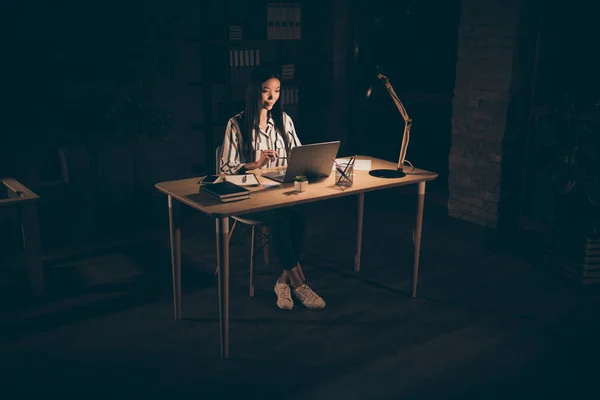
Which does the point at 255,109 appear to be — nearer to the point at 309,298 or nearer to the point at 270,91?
the point at 270,91

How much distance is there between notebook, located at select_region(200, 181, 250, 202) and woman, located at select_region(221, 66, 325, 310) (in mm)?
437

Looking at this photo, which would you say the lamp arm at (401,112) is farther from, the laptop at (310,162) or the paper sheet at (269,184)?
the paper sheet at (269,184)

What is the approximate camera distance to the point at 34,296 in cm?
374

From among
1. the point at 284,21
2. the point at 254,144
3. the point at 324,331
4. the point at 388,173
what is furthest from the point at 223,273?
the point at 284,21

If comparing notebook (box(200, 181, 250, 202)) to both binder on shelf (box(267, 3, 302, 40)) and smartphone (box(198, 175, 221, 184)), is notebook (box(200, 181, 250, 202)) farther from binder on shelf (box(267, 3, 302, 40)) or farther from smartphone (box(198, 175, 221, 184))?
binder on shelf (box(267, 3, 302, 40))

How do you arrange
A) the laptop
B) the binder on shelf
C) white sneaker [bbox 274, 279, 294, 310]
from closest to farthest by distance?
1. the laptop
2. white sneaker [bbox 274, 279, 294, 310]
3. the binder on shelf

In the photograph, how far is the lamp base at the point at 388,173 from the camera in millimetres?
3527

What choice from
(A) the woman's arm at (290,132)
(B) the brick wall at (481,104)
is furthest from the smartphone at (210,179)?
(B) the brick wall at (481,104)

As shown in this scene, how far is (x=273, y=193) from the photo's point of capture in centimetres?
312

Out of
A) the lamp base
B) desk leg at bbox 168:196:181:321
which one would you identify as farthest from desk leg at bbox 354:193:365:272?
desk leg at bbox 168:196:181:321

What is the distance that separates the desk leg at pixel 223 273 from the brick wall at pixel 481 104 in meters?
2.76

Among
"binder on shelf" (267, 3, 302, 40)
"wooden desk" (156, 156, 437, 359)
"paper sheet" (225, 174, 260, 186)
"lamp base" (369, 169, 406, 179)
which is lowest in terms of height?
"wooden desk" (156, 156, 437, 359)

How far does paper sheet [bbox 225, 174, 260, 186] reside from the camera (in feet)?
10.7

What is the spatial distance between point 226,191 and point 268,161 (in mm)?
600
